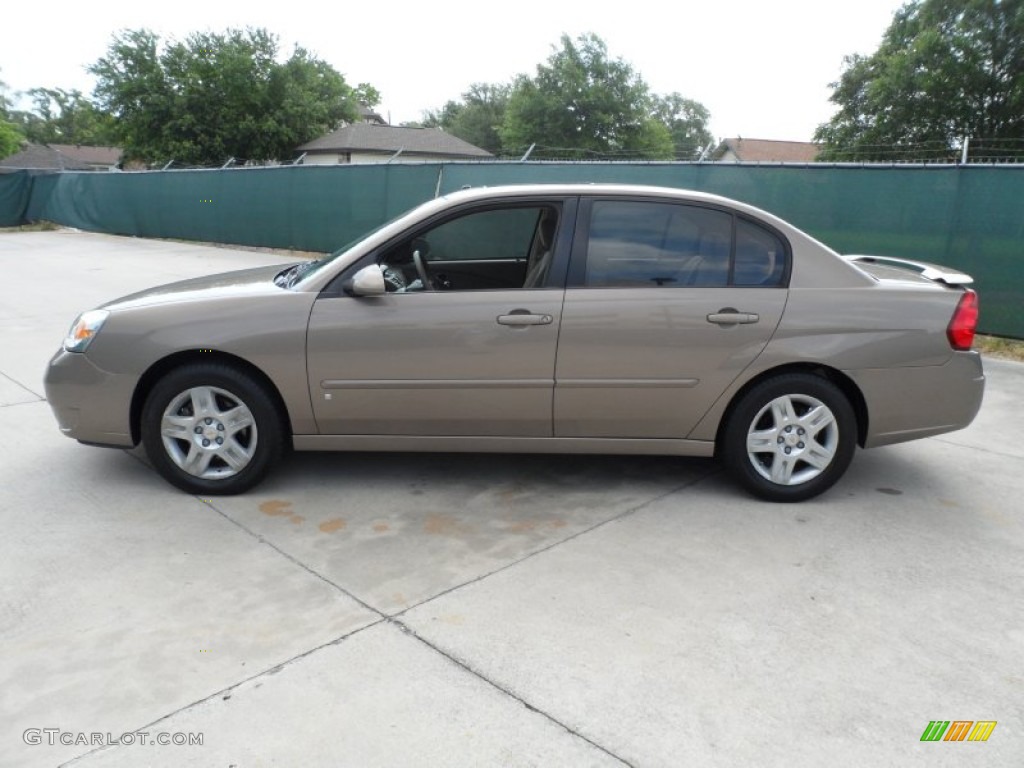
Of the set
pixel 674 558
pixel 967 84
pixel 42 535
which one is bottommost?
pixel 42 535

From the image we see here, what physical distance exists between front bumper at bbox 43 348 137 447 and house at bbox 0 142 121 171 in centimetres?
6306

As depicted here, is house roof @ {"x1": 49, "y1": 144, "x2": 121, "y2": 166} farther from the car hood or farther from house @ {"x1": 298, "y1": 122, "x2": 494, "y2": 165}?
the car hood

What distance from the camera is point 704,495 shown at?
13.8 ft

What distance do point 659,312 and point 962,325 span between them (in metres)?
1.56

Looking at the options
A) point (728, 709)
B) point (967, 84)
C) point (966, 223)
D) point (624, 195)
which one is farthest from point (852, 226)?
point (967, 84)

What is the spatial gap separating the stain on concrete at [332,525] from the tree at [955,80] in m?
29.3

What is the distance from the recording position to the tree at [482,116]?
250ft

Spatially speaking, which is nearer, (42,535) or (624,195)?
(42,535)

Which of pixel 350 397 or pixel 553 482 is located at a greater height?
pixel 350 397

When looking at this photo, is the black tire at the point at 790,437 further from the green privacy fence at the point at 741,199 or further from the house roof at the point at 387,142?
the house roof at the point at 387,142

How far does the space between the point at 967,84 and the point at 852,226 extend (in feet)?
88.2

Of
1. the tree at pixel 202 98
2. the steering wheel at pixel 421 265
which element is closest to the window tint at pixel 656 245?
the steering wheel at pixel 421 265

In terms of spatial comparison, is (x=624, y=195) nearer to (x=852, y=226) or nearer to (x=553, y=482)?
(x=553, y=482)

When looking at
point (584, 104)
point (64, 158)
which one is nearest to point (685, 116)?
point (584, 104)
